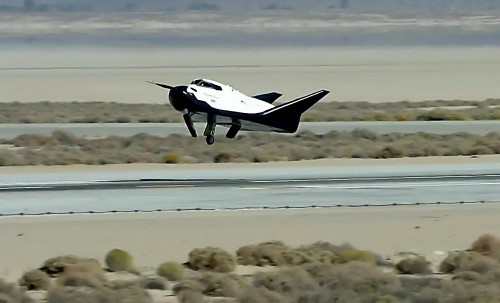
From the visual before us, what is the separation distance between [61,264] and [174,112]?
173 feet

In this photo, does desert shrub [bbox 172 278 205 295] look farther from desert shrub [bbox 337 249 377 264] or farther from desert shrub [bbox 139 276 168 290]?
desert shrub [bbox 337 249 377 264]

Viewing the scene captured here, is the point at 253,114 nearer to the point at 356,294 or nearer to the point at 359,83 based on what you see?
the point at 356,294

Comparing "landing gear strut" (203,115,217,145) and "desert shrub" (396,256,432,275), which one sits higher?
"landing gear strut" (203,115,217,145)

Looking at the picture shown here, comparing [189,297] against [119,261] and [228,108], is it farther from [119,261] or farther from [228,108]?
[228,108]

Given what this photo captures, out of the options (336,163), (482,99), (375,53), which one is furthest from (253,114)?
(375,53)

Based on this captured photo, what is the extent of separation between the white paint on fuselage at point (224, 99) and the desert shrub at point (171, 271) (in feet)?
38.6

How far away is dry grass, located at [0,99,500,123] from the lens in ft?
225

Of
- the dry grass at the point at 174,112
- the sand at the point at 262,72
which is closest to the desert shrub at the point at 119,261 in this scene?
the dry grass at the point at 174,112

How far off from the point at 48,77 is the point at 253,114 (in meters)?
84.3

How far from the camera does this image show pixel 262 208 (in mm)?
32844

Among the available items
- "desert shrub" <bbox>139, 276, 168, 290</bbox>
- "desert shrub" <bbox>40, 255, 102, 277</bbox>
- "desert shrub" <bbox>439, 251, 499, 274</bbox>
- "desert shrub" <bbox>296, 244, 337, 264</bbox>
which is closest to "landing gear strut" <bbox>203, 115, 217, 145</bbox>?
"desert shrub" <bbox>296, 244, 337, 264</bbox>

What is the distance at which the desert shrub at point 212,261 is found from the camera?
24672 millimetres

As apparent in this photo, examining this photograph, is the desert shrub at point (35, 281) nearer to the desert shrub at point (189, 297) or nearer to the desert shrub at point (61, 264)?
the desert shrub at point (61, 264)

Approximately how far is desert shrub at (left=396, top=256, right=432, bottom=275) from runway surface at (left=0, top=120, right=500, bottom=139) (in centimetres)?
3461
